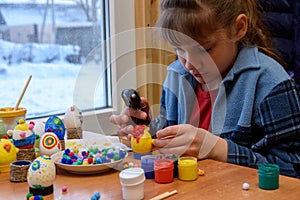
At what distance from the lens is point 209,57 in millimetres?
1062

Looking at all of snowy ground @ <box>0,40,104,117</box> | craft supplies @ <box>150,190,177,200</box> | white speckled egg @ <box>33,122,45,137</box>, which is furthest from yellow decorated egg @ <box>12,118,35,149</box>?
snowy ground @ <box>0,40,104,117</box>

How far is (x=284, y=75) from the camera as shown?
105 centimetres

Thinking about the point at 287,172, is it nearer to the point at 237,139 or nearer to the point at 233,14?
the point at 237,139

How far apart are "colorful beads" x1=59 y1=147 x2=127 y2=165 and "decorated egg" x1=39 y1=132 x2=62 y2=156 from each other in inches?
1.6

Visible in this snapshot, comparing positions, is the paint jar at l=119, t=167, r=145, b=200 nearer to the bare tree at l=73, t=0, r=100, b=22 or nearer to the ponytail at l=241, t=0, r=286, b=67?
the ponytail at l=241, t=0, r=286, b=67

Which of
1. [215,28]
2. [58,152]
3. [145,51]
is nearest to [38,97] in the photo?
[145,51]

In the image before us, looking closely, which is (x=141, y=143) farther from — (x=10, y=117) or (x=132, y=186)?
(x=10, y=117)

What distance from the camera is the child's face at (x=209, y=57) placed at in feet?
3.34

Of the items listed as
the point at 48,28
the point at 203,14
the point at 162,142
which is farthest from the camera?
the point at 48,28

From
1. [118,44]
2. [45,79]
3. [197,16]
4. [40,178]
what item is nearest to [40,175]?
[40,178]

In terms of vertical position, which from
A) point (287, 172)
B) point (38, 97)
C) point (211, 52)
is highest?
point (211, 52)

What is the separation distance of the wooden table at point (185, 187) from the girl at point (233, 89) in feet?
0.33

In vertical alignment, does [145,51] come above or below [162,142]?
above

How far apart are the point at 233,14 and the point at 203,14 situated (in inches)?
3.9
